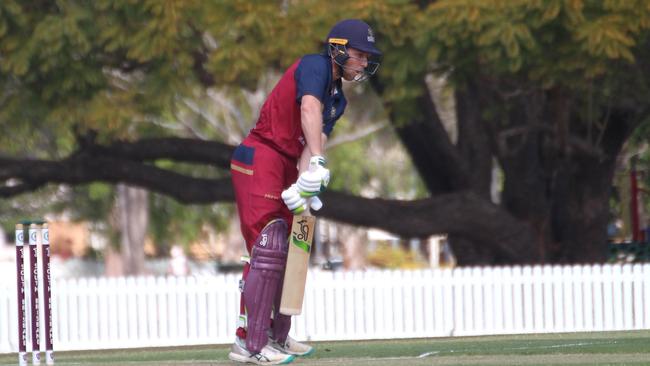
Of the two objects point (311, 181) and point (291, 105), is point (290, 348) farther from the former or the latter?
point (291, 105)

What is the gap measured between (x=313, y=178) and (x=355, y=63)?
0.78 meters

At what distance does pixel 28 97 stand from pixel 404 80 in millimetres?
4728

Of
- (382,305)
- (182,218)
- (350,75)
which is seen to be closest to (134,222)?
(182,218)

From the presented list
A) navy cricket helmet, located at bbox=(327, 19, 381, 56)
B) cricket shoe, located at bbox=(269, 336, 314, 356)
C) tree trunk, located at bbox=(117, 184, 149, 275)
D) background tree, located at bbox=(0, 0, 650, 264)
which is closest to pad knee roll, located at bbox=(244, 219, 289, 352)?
cricket shoe, located at bbox=(269, 336, 314, 356)

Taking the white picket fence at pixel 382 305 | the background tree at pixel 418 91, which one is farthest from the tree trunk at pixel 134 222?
the white picket fence at pixel 382 305

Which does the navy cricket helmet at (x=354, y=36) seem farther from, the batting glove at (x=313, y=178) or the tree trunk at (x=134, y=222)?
the tree trunk at (x=134, y=222)

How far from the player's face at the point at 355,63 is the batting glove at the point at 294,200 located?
776 millimetres

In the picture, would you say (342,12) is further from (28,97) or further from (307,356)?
→ (307,356)

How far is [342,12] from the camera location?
51.2ft

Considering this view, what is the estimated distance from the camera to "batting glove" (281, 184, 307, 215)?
729 cm

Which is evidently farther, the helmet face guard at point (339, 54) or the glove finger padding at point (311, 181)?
the helmet face guard at point (339, 54)

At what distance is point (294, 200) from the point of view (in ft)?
23.9

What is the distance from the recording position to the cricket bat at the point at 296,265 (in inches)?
294

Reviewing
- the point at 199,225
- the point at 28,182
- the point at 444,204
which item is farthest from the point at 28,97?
the point at 199,225
